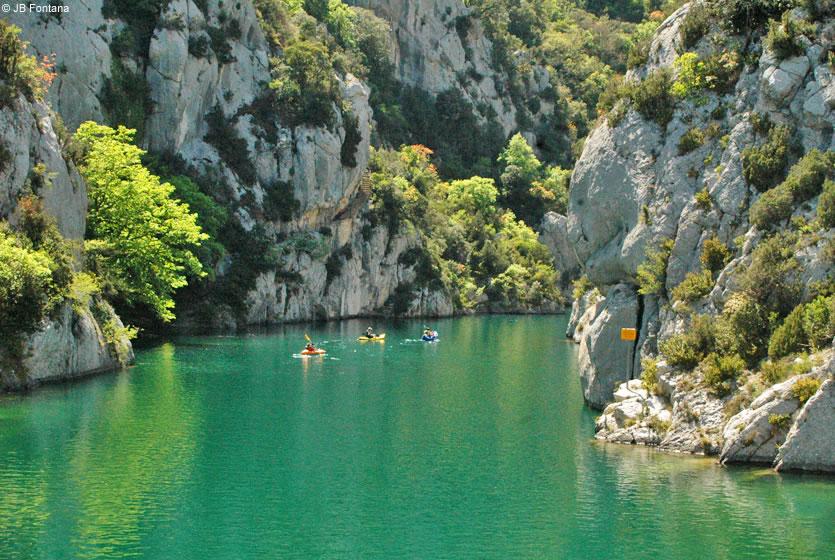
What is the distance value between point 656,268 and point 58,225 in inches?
1280

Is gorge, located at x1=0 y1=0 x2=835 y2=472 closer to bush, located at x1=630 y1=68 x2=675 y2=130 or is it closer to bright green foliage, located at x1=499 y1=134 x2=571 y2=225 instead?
bush, located at x1=630 y1=68 x2=675 y2=130

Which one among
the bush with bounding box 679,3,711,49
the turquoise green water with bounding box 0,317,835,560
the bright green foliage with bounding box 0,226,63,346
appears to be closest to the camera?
the turquoise green water with bounding box 0,317,835,560

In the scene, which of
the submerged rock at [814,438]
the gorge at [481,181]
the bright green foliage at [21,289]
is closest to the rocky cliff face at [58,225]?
the gorge at [481,181]

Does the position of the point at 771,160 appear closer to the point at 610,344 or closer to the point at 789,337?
the point at 789,337

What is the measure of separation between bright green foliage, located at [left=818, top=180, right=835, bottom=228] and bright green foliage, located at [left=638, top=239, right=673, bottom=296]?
6.75 m

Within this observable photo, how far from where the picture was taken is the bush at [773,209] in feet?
128

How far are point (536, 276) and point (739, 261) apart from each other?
84550 mm

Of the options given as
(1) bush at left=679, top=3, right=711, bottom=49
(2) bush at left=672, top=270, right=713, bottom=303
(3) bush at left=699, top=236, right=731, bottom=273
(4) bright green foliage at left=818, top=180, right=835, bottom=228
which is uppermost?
(1) bush at left=679, top=3, right=711, bottom=49

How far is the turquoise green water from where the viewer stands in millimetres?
28984

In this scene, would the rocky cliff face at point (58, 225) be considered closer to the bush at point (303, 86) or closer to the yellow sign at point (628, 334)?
the yellow sign at point (628, 334)

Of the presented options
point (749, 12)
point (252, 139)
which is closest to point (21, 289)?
point (749, 12)

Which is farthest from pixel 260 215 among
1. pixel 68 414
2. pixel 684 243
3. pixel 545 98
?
pixel 545 98

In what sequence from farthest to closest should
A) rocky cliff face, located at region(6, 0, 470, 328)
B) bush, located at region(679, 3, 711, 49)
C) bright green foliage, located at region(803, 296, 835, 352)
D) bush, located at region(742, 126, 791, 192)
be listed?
rocky cliff face, located at region(6, 0, 470, 328), bush, located at region(679, 3, 711, 49), bush, located at region(742, 126, 791, 192), bright green foliage, located at region(803, 296, 835, 352)

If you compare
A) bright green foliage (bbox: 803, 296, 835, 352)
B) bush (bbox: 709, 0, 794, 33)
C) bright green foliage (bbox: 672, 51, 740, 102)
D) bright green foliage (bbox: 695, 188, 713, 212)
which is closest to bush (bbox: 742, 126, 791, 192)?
bright green foliage (bbox: 695, 188, 713, 212)
